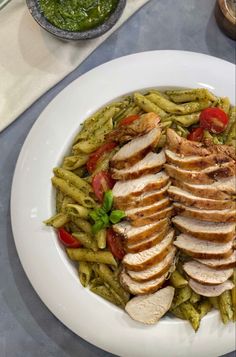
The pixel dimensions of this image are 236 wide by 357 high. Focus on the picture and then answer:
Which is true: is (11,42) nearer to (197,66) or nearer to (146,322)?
(197,66)

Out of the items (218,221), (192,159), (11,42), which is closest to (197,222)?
(218,221)

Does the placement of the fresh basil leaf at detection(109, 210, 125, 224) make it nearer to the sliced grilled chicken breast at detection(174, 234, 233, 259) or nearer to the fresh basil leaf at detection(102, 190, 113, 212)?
the fresh basil leaf at detection(102, 190, 113, 212)


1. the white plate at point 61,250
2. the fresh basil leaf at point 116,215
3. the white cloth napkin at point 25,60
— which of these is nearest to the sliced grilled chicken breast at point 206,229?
the fresh basil leaf at point 116,215

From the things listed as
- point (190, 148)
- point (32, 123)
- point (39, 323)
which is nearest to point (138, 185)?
point (190, 148)

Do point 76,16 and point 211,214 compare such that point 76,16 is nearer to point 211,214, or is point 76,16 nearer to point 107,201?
point 107,201

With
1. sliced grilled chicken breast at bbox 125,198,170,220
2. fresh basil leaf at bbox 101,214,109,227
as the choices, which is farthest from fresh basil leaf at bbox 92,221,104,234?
sliced grilled chicken breast at bbox 125,198,170,220

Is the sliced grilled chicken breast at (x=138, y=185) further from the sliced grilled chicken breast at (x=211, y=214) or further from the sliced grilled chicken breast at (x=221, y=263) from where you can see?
the sliced grilled chicken breast at (x=221, y=263)
